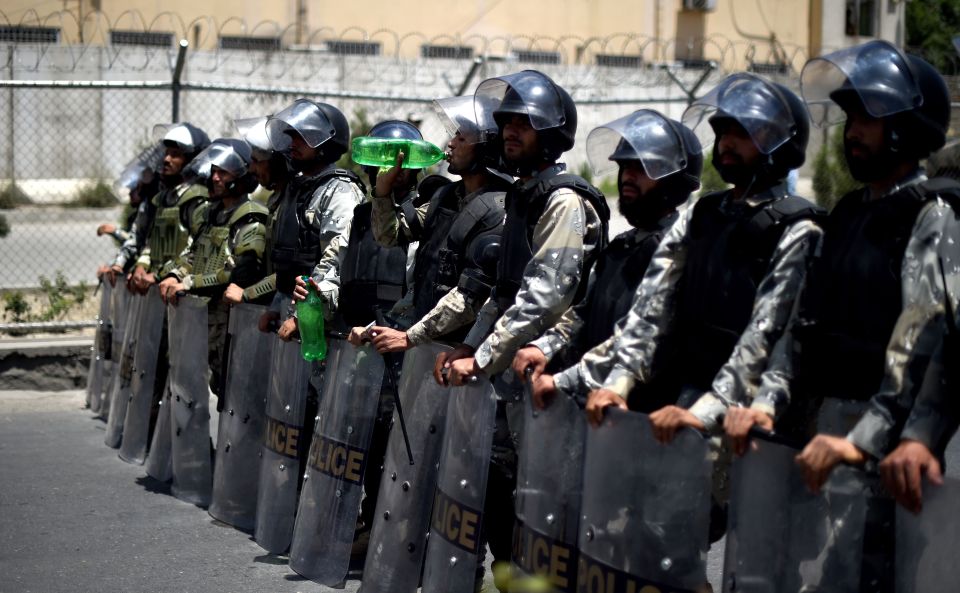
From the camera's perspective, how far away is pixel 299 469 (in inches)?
235

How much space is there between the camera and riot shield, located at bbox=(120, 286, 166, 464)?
777 cm

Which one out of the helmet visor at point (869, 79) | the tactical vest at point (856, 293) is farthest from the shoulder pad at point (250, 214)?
the tactical vest at point (856, 293)

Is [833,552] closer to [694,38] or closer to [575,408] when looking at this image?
[575,408]

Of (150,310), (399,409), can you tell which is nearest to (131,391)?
(150,310)

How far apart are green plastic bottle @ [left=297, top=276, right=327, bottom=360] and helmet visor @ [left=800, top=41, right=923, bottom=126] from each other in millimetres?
2769

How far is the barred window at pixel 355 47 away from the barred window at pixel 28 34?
7284mm

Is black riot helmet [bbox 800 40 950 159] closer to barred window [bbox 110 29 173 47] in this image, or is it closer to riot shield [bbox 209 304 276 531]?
riot shield [bbox 209 304 276 531]

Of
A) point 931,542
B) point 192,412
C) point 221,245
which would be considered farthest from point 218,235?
point 931,542

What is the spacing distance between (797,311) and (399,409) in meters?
1.87

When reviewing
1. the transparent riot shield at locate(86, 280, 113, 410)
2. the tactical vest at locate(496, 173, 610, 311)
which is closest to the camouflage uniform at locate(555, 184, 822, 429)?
the tactical vest at locate(496, 173, 610, 311)

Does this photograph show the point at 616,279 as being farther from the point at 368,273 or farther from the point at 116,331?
the point at 116,331

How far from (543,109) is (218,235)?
3.37 metres

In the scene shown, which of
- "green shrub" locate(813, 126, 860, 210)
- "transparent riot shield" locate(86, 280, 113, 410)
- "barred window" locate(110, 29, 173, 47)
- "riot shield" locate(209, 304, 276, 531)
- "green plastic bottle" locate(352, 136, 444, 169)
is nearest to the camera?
"green plastic bottle" locate(352, 136, 444, 169)

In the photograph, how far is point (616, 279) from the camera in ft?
14.0
